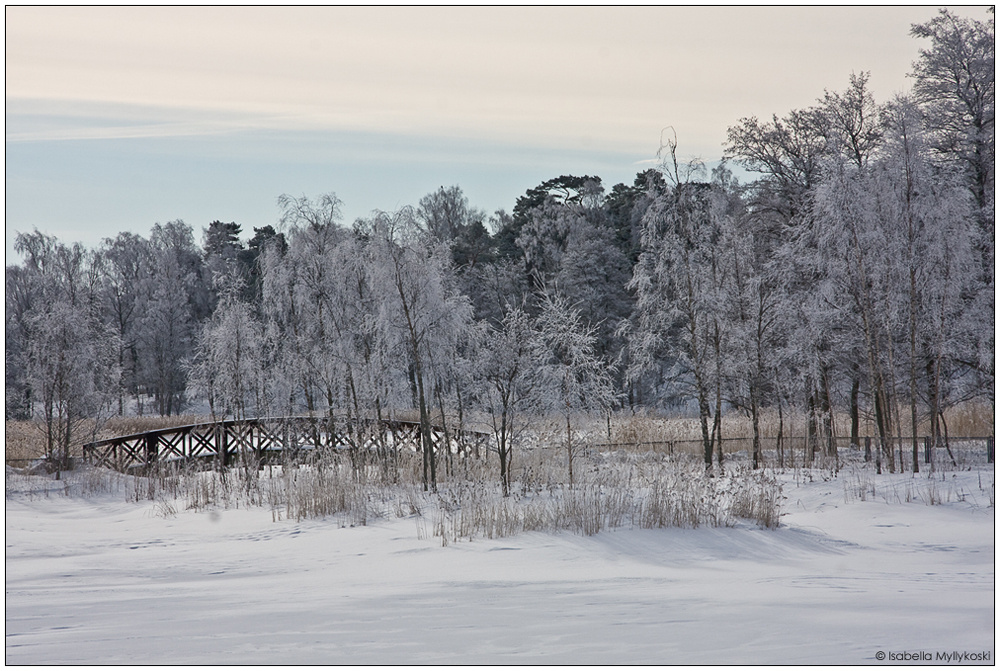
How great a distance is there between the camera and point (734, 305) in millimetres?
20656

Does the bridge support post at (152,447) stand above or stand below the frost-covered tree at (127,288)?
below

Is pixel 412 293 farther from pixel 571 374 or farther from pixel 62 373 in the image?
pixel 62 373

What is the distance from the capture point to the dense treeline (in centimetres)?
1561

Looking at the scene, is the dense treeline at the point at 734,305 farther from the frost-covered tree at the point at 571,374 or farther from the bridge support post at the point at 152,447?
the bridge support post at the point at 152,447

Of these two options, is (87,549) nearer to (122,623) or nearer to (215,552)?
(215,552)

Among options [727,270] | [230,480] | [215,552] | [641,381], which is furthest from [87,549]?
[641,381]

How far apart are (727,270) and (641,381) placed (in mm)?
20237

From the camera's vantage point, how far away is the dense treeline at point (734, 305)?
15.6m

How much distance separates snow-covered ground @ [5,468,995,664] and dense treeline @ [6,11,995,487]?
13.7ft

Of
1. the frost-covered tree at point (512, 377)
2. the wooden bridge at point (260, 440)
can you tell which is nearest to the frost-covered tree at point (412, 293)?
the frost-covered tree at point (512, 377)

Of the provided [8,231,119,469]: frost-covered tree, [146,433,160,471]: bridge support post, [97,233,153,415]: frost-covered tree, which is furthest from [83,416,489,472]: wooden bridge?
[97,233,153,415]: frost-covered tree

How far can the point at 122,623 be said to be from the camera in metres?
5.48

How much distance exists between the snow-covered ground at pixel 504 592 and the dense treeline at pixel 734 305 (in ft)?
→ 13.7

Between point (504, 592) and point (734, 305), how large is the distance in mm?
15518
